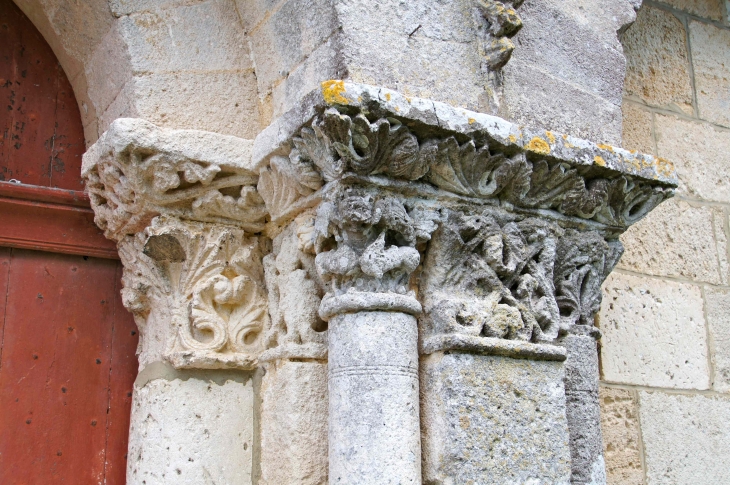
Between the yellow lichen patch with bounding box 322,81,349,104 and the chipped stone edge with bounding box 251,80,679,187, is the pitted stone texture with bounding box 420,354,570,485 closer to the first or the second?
the chipped stone edge with bounding box 251,80,679,187

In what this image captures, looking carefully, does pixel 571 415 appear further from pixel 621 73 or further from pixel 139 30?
pixel 139 30

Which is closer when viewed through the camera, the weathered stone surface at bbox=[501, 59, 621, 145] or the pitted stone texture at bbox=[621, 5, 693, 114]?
the weathered stone surface at bbox=[501, 59, 621, 145]

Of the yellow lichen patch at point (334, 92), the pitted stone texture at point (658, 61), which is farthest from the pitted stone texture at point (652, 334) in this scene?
the yellow lichen patch at point (334, 92)

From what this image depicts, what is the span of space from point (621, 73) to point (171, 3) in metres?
1.50

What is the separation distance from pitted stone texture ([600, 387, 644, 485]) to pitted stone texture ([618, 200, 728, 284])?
51 cm

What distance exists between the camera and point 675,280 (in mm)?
3100

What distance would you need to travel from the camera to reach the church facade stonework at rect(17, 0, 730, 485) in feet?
6.62

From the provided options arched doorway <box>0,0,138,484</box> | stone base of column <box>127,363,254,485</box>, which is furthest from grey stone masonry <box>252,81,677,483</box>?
arched doorway <box>0,0,138,484</box>

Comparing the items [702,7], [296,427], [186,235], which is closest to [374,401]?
[296,427]

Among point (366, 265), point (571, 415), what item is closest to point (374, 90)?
point (366, 265)

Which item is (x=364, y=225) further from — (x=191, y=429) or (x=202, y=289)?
(x=191, y=429)

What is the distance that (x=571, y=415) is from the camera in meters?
2.30

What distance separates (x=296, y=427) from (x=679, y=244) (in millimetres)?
1848

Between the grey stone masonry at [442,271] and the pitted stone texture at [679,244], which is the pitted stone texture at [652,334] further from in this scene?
the grey stone masonry at [442,271]
